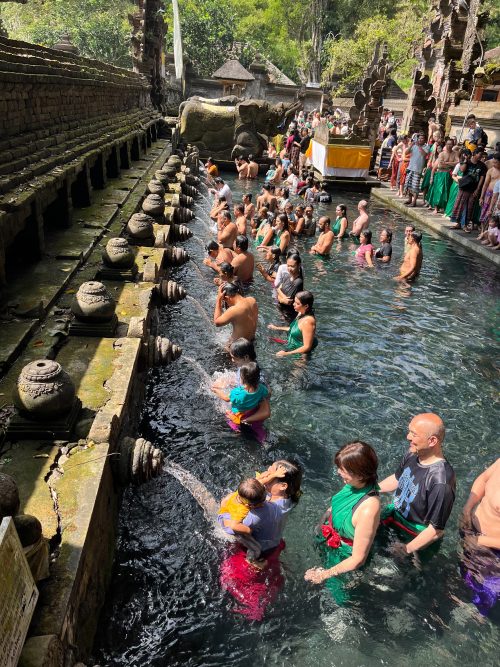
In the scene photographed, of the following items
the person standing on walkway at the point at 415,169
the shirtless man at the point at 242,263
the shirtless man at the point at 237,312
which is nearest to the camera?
the shirtless man at the point at 237,312

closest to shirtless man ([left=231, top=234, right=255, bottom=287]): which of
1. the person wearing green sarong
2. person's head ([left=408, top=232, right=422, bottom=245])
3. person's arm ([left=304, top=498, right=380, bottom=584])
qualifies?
person's head ([left=408, top=232, right=422, bottom=245])

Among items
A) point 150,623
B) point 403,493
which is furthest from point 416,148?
point 150,623

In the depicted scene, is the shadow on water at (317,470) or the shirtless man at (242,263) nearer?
the shadow on water at (317,470)

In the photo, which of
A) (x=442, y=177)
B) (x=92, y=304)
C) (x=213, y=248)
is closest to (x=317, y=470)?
(x=92, y=304)

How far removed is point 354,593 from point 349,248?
37.0 feet

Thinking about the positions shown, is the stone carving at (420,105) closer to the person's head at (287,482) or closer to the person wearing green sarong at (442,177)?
the person wearing green sarong at (442,177)

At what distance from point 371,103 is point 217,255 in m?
17.6

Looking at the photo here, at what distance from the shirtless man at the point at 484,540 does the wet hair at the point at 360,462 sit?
121 cm

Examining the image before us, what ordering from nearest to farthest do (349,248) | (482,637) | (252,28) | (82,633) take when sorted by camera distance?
(82,633) → (482,637) → (349,248) → (252,28)

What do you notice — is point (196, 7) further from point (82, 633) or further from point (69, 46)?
point (82, 633)

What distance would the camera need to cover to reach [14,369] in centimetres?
536

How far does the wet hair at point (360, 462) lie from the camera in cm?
382

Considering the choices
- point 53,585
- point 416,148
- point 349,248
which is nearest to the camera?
point 53,585

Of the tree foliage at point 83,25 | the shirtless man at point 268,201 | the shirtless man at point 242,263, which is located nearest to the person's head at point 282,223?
the shirtless man at point 242,263
